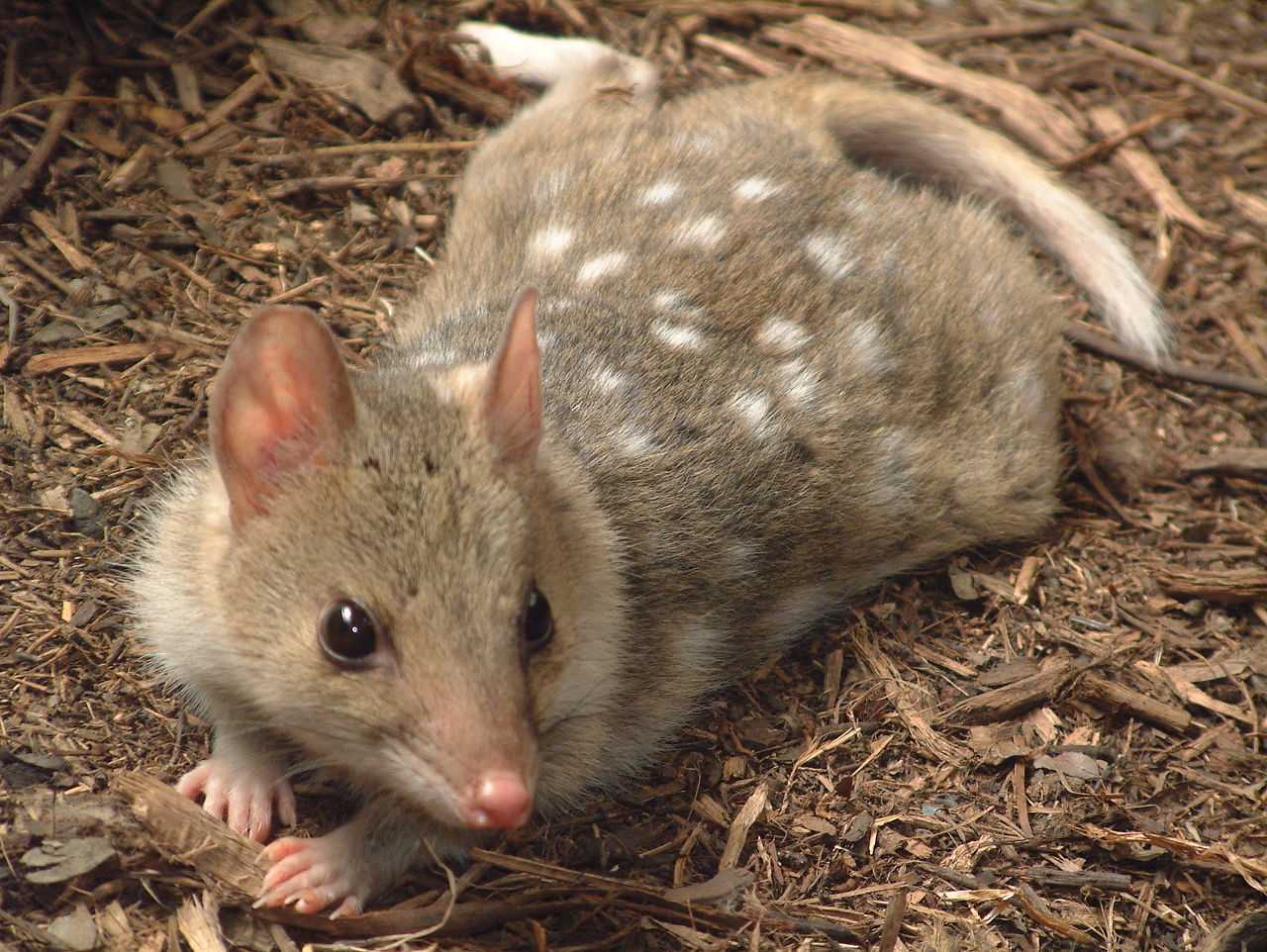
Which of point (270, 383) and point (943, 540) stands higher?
point (270, 383)

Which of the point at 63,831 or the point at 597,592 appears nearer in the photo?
the point at 63,831

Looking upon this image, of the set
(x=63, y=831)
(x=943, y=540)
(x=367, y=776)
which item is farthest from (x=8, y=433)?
(x=943, y=540)

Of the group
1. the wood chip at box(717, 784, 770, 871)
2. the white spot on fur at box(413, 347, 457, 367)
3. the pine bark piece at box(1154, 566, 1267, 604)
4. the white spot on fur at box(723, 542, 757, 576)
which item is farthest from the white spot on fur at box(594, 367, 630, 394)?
Result: the pine bark piece at box(1154, 566, 1267, 604)

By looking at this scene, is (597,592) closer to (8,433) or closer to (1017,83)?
(8,433)

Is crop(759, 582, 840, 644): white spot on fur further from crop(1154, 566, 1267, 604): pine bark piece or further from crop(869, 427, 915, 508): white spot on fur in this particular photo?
crop(1154, 566, 1267, 604): pine bark piece

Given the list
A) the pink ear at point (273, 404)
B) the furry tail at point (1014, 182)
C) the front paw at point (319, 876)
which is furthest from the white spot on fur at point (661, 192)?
the front paw at point (319, 876)

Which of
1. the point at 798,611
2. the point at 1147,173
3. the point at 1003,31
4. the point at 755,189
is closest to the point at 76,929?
the point at 798,611

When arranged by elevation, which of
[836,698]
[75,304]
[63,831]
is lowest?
[836,698]
